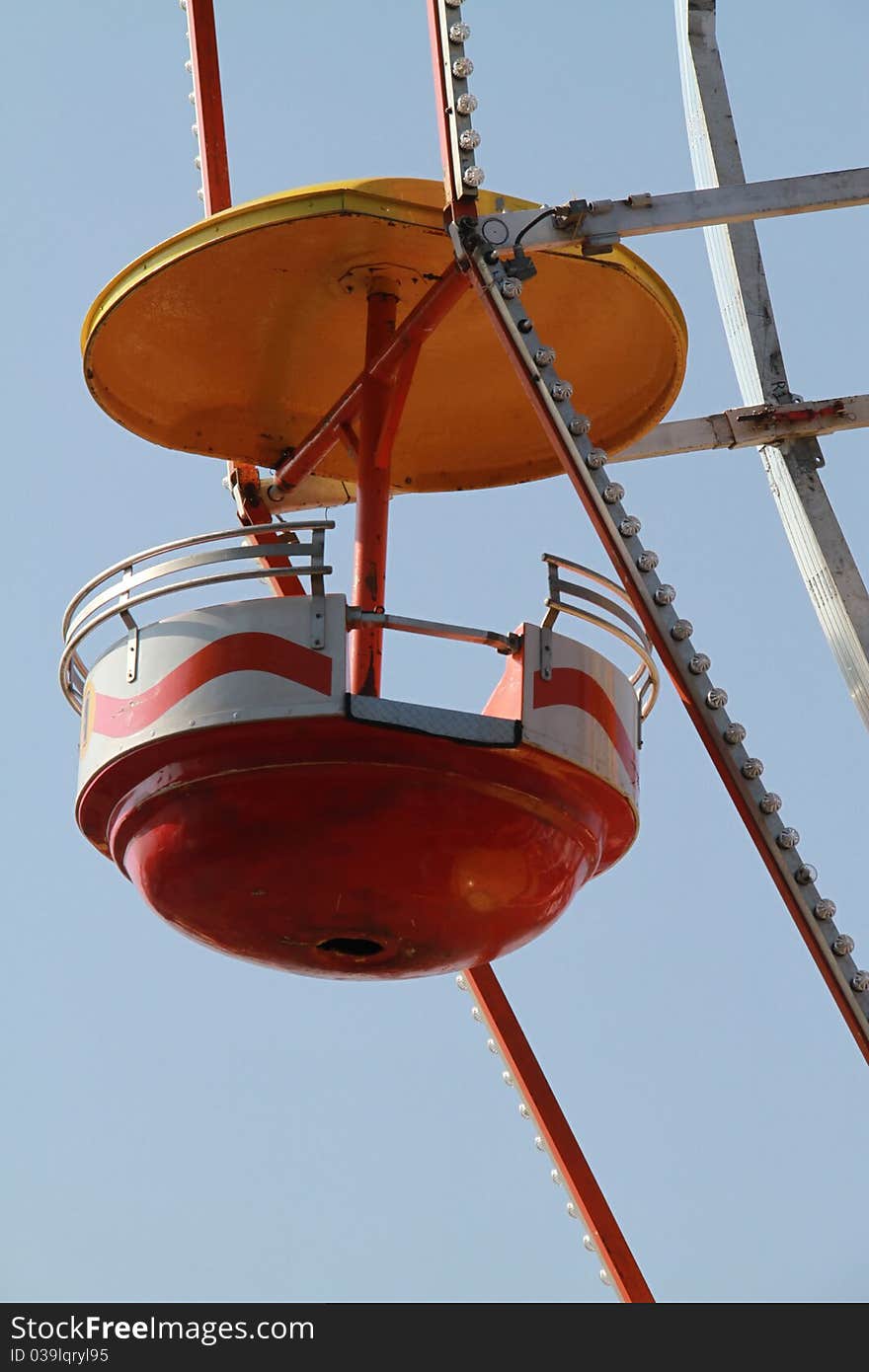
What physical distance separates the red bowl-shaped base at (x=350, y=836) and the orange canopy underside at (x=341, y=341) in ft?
12.4

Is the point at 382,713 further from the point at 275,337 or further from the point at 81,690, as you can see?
the point at 275,337

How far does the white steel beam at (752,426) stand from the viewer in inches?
1001

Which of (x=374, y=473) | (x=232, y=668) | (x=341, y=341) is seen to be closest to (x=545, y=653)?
(x=232, y=668)

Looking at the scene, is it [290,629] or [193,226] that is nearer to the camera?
[290,629]

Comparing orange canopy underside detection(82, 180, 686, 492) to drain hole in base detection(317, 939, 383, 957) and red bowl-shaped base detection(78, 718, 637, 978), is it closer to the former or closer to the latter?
red bowl-shaped base detection(78, 718, 637, 978)

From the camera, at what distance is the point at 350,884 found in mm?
18859

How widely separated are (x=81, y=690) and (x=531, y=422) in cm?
517

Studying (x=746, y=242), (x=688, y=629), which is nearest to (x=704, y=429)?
(x=746, y=242)

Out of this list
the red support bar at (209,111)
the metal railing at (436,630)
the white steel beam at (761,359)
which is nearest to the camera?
the metal railing at (436,630)

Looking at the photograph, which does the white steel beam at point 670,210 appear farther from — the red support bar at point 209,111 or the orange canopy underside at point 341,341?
the red support bar at point 209,111

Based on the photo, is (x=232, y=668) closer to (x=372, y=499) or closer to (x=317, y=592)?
(x=317, y=592)

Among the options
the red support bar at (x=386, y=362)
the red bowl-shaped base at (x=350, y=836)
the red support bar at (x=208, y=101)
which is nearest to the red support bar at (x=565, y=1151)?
the red bowl-shaped base at (x=350, y=836)

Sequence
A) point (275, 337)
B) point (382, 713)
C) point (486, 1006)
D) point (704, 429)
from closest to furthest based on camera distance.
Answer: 1. point (382, 713)
2. point (275, 337)
3. point (486, 1006)
4. point (704, 429)

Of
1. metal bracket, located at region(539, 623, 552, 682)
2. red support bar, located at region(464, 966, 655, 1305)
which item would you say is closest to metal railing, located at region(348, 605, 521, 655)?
metal bracket, located at region(539, 623, 552, 682)
